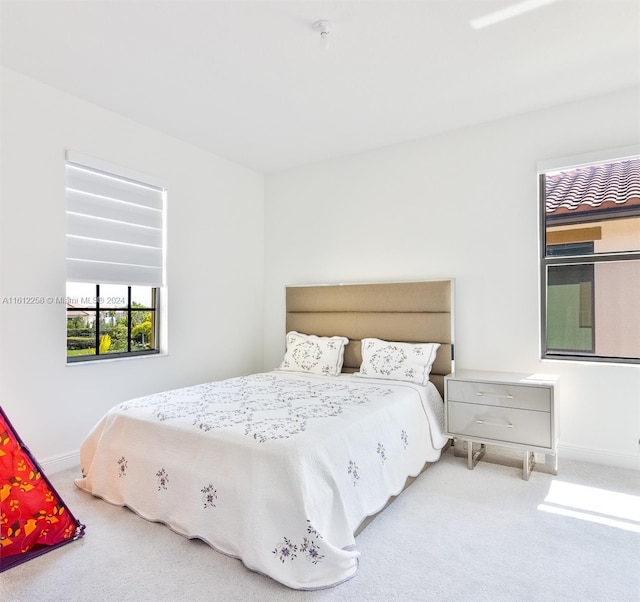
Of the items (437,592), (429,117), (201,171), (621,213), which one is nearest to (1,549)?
(437,592)

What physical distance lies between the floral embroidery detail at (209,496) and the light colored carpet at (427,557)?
0.71 ft

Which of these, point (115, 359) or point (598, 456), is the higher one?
point (115, 359)

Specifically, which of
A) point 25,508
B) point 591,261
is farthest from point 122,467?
point 591,261

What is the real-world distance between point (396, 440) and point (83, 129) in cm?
312

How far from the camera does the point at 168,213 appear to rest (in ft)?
12.3

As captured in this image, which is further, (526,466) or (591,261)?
(591,261)

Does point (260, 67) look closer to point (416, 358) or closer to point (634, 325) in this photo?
point (416, 358)

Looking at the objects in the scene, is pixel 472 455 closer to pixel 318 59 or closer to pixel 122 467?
pixel 122 467

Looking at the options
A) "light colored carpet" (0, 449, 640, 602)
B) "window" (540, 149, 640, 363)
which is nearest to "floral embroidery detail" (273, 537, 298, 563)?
"light colored carpet" (0, 449, 640, 602)

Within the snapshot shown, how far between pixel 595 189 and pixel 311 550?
126 inches

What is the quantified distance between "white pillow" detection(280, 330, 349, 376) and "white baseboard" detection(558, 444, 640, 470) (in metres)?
1.86

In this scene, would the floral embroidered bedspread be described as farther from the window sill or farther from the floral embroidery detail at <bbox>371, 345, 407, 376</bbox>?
the window sill

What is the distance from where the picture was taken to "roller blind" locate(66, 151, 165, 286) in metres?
3.10

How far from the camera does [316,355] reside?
387 cm
